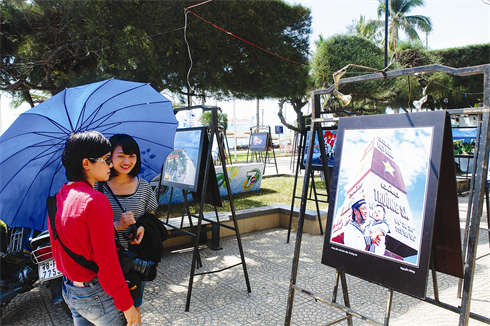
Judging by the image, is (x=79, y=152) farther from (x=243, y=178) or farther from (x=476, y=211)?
(x=243, y=178)

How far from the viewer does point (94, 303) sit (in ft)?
5.13

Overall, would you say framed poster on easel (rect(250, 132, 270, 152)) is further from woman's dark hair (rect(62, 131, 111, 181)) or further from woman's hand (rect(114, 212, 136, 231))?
woman's dark hair (rect(62, 131, 111, 181))

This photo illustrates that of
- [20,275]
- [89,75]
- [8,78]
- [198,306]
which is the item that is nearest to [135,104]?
[20,275]

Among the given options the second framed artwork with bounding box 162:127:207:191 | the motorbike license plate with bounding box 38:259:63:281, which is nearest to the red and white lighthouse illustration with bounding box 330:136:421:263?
the second framed artwork with bounding box 162:127:207:191

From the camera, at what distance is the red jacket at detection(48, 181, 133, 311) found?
1.40 meters

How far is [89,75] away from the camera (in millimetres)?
5363

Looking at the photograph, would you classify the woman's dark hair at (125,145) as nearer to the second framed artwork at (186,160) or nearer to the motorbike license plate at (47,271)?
the motorbike license plate at (47,271)

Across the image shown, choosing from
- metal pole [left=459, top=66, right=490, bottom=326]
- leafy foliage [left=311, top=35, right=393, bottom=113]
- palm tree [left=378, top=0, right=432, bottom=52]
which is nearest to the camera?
metal pole [left=459, top=66, right=490, bottom=326]

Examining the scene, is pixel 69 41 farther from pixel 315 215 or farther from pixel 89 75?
pixel 315 215

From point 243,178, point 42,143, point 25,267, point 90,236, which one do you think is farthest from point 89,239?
point 243,178

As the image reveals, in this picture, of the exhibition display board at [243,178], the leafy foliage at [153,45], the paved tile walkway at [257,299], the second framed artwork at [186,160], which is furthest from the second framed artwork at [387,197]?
the exhibition display board at [243,178]

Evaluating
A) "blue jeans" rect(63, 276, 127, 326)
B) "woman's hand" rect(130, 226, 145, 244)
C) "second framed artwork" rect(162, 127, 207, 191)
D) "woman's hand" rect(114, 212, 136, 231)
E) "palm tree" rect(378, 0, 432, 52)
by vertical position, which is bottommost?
"blue jeans" rect(63, 276, 127, 326)

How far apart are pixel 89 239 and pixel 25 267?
6.92ft

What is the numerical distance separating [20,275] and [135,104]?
6.00 ft
